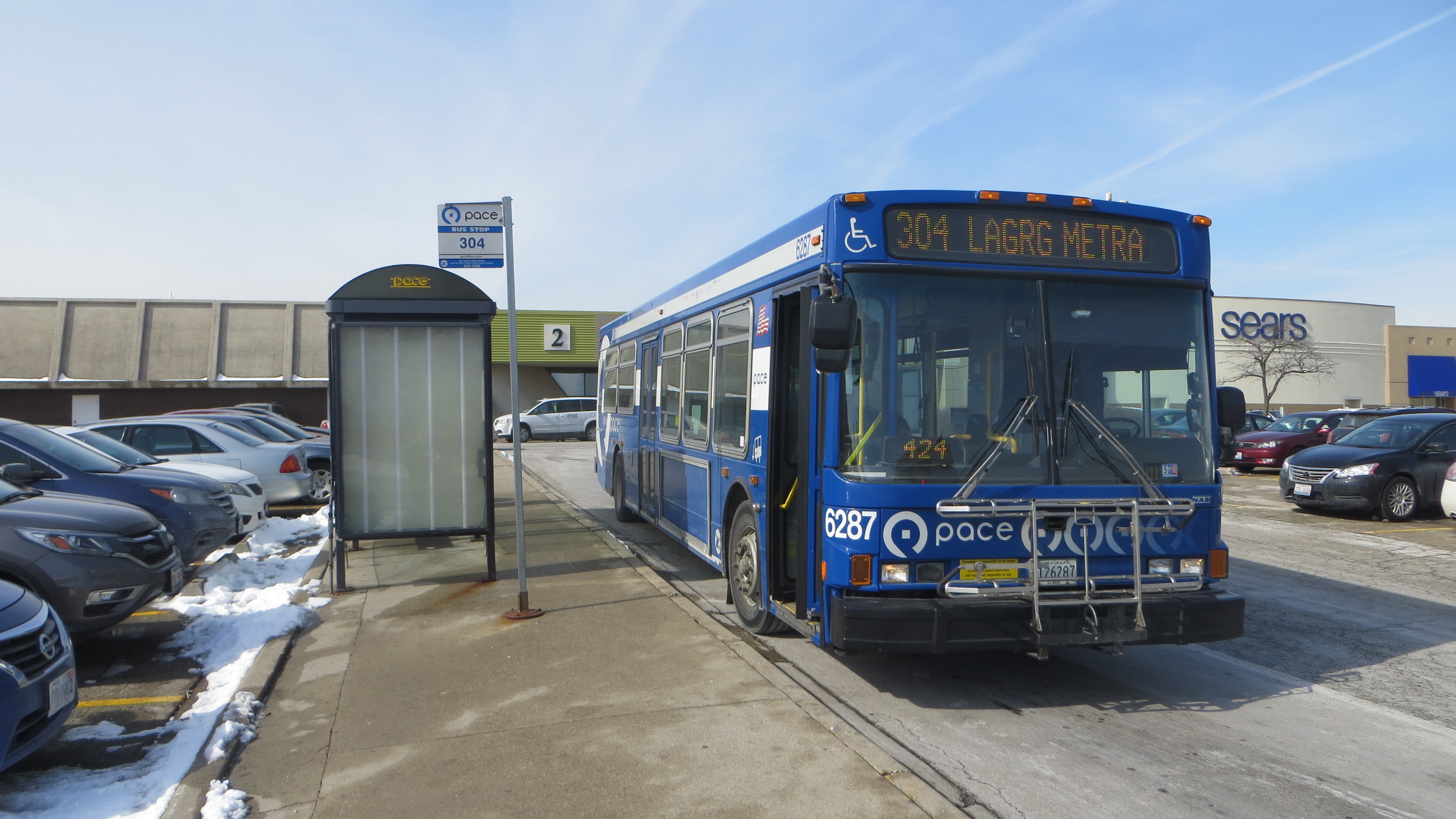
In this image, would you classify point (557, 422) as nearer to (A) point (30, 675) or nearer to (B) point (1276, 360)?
(A) point (30, 675)

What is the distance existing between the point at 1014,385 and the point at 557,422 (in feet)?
103

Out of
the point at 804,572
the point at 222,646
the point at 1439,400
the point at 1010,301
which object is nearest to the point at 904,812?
the point at 804,572

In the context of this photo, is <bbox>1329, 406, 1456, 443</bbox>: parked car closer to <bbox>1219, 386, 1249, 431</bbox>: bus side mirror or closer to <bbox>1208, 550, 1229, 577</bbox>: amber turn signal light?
<bbox>1219, 386, 1249, 431</bbox>: bus side mirror

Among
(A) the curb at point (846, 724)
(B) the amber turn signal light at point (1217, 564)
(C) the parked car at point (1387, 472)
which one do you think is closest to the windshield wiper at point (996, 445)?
(A) the curb at point (846, 724)

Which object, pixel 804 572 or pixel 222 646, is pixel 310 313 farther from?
pixel 804 572

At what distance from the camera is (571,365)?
43.7 metres

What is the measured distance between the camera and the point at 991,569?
17.4 ft

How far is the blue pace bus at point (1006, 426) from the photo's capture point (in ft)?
17.1

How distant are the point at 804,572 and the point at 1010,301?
2054 millimetres

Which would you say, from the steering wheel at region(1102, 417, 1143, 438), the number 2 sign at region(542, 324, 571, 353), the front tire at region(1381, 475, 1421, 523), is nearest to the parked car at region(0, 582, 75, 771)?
the steering wheel at region(1102, 417, 1143, 438)

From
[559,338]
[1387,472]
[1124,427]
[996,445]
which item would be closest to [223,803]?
[996,445]

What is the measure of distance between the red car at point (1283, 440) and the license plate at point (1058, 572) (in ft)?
63.2

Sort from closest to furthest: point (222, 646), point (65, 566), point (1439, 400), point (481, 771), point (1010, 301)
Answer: point (481, 771) → point (1010, 301) → point (65, 566) → point (222, 646) → point (1439, 400)

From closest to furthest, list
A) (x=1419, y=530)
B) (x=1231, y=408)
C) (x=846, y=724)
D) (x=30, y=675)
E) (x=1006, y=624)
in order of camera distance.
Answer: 1. (x=30, y=675)
2. (x=846, y=724)
3. (x=1006, y=624)
4. (x=1231, y=408)
5. (x=1419, y=530)
